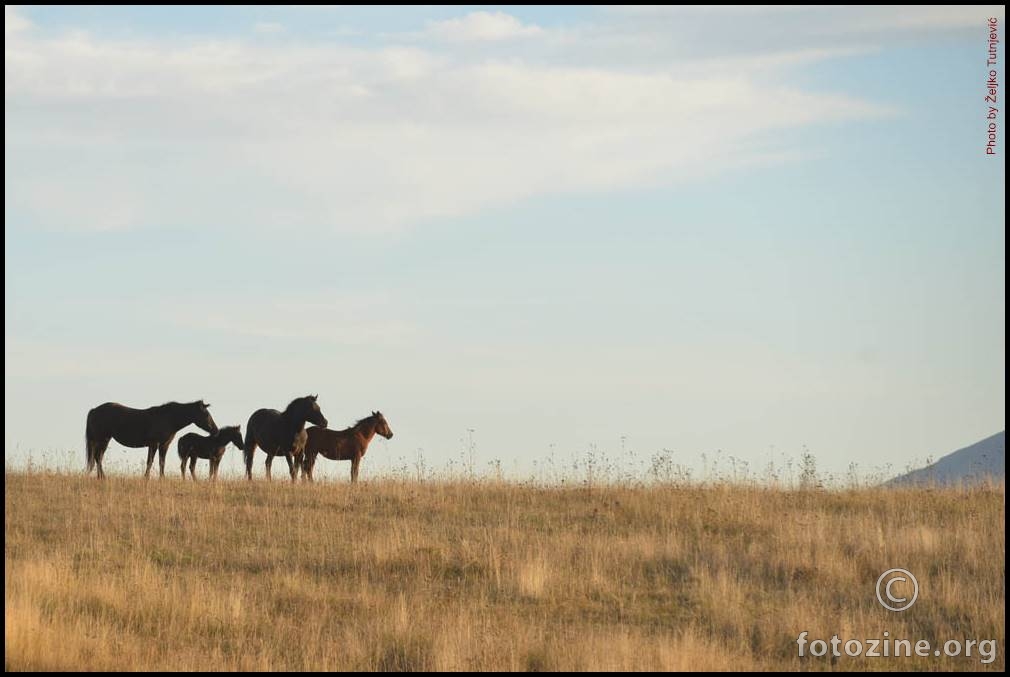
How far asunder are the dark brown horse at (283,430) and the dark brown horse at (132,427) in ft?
5.03

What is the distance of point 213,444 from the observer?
81.5 ft

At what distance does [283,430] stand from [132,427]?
3037 mm

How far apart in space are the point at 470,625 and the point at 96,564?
5.65 meters

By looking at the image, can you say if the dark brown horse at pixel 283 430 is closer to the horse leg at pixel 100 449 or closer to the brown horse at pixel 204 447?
the brown horse at pixel 204 447

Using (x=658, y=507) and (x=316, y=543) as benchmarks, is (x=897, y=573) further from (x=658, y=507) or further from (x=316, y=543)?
(x=316, y=543)

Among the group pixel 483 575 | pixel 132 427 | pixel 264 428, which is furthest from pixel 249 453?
pixel 483 575

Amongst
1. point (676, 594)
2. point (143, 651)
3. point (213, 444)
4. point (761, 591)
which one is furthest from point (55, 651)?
point (213, 444)

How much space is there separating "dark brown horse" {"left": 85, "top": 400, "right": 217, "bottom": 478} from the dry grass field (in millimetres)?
2824

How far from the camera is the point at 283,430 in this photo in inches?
987

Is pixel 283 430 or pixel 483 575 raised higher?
pixel 283 430

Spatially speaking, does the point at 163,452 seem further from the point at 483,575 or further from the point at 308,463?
the point at 483,575

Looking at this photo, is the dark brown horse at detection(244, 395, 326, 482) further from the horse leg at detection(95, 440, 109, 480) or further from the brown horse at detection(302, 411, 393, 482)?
the horse leg at detection(95, 440, 109, 480)

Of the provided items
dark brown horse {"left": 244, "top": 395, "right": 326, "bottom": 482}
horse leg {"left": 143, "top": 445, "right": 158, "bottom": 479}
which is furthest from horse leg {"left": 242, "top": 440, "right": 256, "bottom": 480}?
horse leg {"left": 143, "top": 445, "right": 158, "bottom": 479}

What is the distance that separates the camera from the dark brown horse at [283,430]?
24.9 meters
